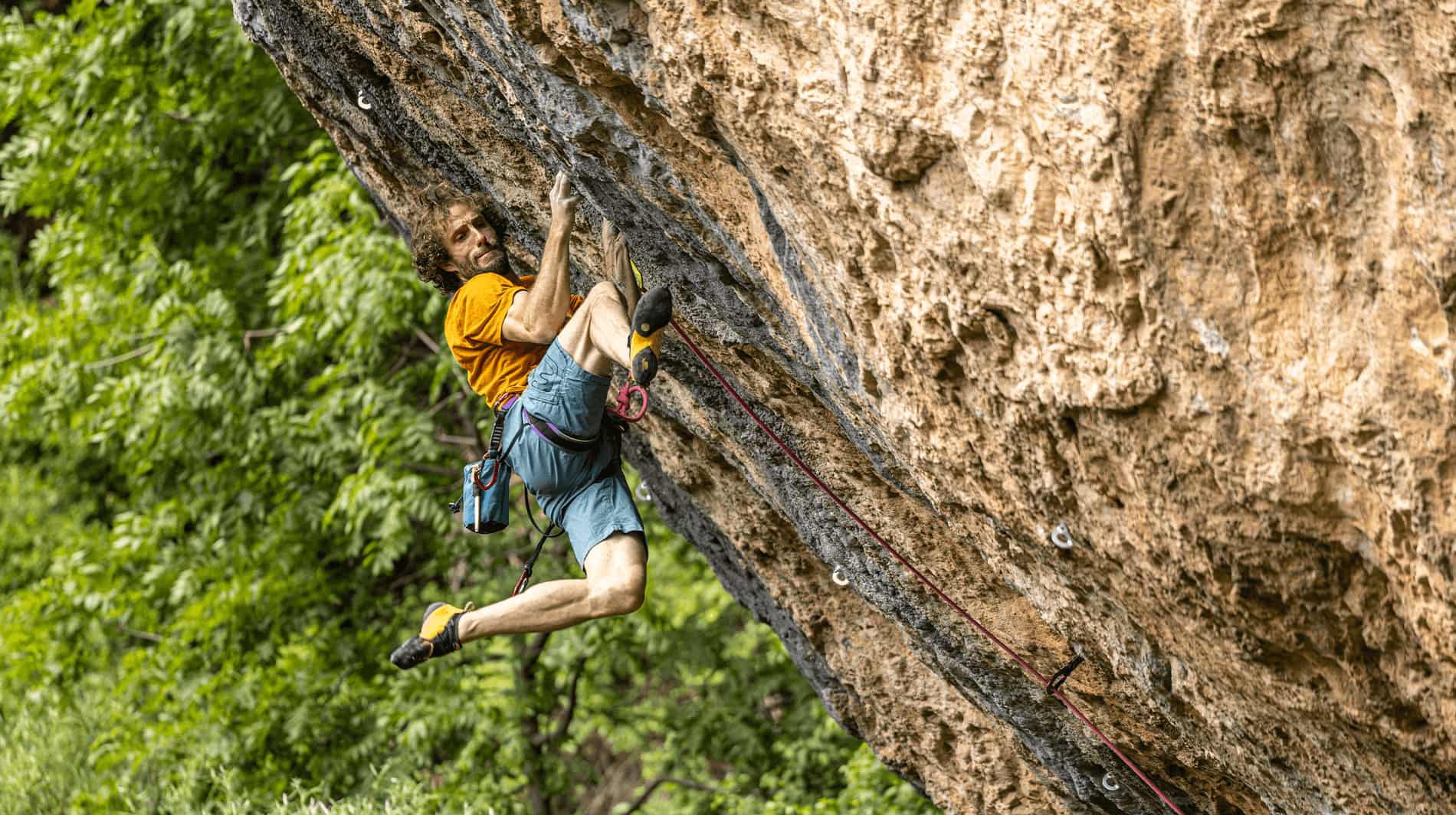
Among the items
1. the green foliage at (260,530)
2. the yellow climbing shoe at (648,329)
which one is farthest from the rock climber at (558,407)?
the green foliage at (260,530)

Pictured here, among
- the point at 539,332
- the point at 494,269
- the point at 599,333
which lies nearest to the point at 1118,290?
the point at 599,333

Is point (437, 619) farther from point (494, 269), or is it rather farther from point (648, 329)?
point (648, 329)

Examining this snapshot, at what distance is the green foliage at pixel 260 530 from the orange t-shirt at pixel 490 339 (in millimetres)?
3689

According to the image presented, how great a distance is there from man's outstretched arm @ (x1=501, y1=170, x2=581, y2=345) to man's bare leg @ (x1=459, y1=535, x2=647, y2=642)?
2.21ft

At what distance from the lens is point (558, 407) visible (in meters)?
3.98

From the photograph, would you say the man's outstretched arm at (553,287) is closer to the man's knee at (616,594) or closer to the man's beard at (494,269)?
the man's beard at (494,269)

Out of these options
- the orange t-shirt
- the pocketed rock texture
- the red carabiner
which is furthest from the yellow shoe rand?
the pocketed rock texture

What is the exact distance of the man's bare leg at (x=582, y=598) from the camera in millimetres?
3967

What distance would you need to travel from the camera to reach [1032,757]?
4.82 m

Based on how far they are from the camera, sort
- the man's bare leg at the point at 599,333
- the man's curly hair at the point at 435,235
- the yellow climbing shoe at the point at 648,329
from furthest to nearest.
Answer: the man's curly hair at the point at 435,235
the man's bare leg at the point at 599,333
the yellow climbing shoe at the point at 648,329

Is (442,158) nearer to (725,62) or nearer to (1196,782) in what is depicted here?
(725,62)

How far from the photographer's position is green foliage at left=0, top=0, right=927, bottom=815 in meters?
8.34

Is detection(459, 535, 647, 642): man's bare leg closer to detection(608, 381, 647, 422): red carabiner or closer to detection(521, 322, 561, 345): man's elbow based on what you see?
detection(608, 381, 647, 422): red carabiner

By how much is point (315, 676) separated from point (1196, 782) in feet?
21.2
